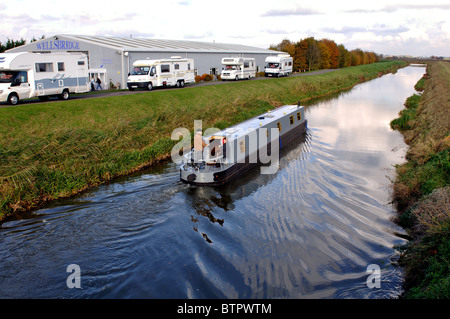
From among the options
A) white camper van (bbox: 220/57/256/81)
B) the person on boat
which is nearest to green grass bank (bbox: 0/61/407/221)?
the person on boat

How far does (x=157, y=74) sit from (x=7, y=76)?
12.6 metres

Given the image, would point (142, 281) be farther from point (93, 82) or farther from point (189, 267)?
point (93, 82)

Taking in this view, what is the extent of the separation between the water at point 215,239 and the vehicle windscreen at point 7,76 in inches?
462

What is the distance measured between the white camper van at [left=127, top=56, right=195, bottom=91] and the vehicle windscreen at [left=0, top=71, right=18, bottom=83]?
32.9ft

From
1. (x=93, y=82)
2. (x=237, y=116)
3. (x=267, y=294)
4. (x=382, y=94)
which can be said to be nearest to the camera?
(x=267, y=294)

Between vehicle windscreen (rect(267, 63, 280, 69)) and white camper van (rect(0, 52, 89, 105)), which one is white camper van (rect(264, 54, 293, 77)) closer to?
vehicle windscreen (rect(267, 63, 280, 69))

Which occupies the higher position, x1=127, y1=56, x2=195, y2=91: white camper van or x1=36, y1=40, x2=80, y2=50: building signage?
x1=36, y1=40, x2=80, y2=50: building signage

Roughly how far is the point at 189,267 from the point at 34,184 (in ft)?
23.6

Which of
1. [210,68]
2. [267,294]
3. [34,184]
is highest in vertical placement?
[210,68]

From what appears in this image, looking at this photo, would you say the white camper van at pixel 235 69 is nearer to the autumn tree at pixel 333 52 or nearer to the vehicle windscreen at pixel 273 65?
the vehicle windscreen at pixel 273 65

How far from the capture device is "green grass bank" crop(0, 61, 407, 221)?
13242 mm

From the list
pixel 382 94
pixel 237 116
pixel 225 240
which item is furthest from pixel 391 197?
pixel 382 94

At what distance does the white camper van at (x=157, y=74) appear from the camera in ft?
102

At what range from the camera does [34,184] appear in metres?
13.1
